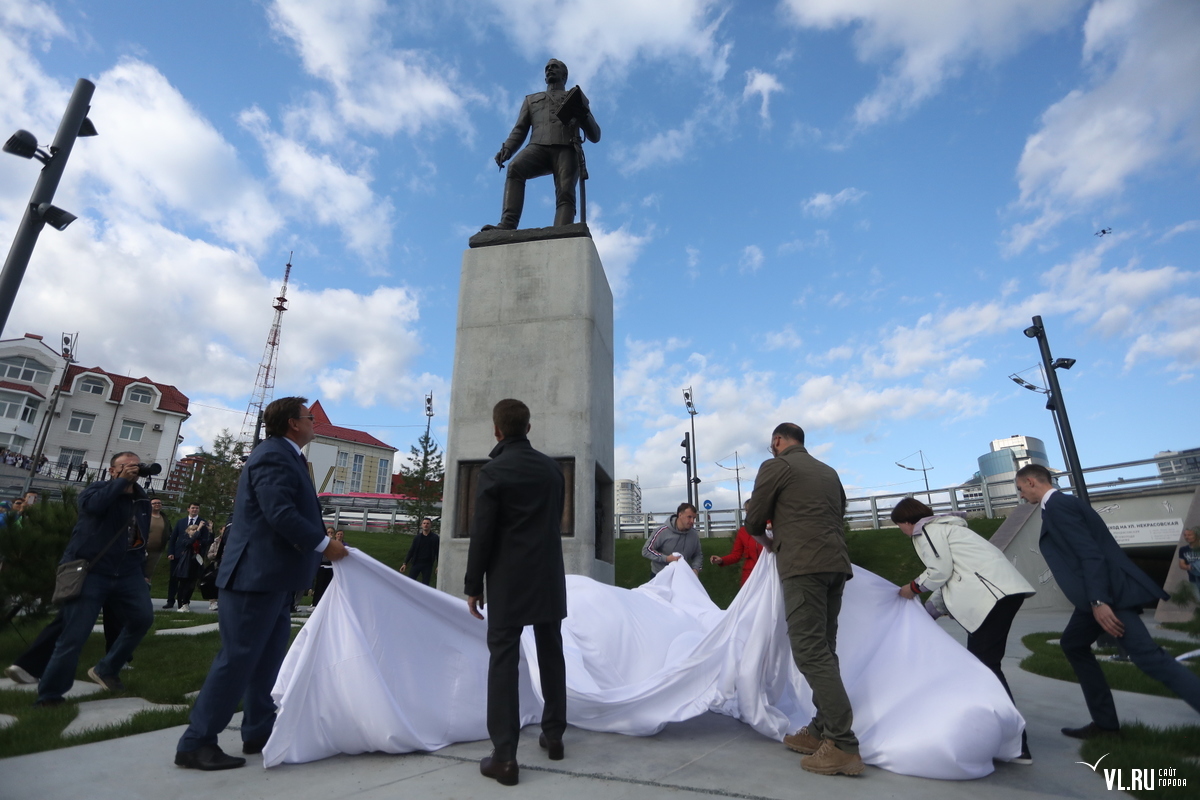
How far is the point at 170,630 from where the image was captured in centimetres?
868

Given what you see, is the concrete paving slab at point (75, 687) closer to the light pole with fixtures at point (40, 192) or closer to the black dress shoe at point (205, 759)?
the black dress shoe at point (205, 759)

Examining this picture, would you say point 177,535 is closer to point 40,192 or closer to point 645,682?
point 40,192

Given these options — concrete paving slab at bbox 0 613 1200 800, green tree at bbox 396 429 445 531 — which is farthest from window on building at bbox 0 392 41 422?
concrete paving slab at bbox 0 613 1200 800

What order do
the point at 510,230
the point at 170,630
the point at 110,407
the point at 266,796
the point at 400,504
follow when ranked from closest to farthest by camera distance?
the point at 266,796
the point at 510,230
the point at 170,630
the point at 400,504
the point at 110,407

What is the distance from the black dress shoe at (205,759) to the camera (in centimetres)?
311

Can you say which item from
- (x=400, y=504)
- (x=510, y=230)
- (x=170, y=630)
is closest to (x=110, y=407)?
(x=400, y=504)

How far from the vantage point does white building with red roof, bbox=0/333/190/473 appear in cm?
4994

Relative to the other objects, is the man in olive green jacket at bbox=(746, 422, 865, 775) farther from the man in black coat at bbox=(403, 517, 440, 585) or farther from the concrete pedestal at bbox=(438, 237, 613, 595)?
the man in black coat at bbox=(403, 517, 440, 585)

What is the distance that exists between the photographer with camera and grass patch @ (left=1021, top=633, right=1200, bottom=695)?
296 inches

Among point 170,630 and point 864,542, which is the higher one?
point 864,542

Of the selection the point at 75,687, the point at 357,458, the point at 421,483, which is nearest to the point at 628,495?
the point at 357,458

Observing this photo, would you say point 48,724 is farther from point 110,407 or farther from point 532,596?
point 110,407

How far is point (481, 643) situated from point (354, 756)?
0.88 metres

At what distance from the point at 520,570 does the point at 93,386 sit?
65.1 meters
